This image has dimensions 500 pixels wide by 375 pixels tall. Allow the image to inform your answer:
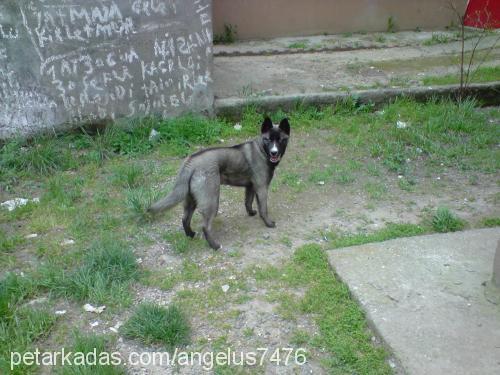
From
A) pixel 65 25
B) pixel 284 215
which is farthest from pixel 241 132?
pixel 65 25

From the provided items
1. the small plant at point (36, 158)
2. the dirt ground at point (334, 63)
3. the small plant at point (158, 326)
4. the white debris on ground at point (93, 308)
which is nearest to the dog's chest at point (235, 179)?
the small plant at point (158, 326)

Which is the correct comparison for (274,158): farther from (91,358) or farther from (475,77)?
(475,77)

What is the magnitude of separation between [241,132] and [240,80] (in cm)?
172

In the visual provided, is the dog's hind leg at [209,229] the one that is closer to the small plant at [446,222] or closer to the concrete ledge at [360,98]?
the small plant at [446,222]

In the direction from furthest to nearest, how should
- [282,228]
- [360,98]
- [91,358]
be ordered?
[360,98] < [282,228] < [91,358]

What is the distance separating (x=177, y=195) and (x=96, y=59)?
3.01 meters

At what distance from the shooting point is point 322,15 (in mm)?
11164

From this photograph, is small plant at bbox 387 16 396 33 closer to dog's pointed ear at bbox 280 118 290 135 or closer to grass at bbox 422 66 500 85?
grass at bbox 422 66 500 85

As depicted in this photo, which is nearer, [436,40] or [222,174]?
[222,174]

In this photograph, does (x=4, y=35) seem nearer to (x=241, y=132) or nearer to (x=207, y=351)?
(x=241, y=132)

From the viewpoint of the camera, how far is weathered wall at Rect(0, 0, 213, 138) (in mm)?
6176

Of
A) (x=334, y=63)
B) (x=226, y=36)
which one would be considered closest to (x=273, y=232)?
(x=334, y=63)

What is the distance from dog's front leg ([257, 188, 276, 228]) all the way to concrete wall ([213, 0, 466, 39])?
6720 millimetres

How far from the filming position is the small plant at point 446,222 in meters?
4.82
